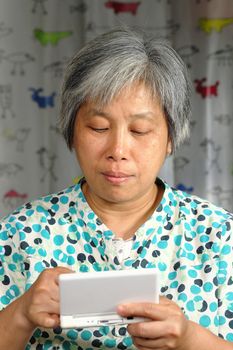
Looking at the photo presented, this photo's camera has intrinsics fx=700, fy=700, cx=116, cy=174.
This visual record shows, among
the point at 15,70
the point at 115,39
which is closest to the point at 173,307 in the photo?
the point at 115,39

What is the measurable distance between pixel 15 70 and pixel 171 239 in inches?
66.8

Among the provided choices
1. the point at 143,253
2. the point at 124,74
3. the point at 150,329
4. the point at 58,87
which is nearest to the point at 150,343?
the point at 150,329

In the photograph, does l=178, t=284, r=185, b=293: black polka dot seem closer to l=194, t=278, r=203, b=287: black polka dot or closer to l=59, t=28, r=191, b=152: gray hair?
l=194, t=278, r=203, b=287: black polka dot

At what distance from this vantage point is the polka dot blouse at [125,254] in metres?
1.35

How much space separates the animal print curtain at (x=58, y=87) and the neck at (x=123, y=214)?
144 centimetres

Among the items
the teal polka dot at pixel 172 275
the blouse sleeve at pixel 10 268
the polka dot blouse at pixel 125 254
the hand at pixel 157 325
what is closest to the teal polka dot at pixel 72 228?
the polka dot blouse at pixel 125 254

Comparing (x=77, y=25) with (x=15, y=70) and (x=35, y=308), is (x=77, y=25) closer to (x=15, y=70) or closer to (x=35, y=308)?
(x=15, y=70)

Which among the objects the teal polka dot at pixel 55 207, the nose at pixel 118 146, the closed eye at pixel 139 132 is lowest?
the teal polka dot at pixel 55 207

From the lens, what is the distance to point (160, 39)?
1.41 m

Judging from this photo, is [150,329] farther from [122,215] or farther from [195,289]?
[122,215]

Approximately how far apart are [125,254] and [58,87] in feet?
5.28

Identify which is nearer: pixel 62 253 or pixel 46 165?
pixel 62 253

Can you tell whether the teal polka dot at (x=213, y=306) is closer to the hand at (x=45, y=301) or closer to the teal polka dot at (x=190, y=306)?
the teal polka dot at (x=190, y=306)

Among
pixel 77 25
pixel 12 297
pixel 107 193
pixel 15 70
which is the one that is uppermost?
pixel 77 25
